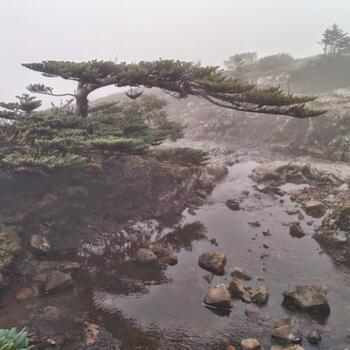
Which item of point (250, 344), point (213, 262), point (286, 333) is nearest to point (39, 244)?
point (213, 262)

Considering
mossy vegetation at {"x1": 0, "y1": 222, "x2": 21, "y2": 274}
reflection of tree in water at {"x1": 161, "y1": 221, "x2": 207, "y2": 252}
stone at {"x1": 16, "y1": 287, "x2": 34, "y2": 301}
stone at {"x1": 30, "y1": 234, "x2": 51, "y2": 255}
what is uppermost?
mossy vegetation at {"x1": 0, "y1": 222, "x2": 21, "y2": 274}

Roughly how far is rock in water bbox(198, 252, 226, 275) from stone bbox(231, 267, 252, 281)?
0.45 metres

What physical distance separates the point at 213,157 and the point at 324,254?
18.3 m

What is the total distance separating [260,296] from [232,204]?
8.79 meters

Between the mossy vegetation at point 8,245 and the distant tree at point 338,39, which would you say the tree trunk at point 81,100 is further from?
the distant tree at point 338,39

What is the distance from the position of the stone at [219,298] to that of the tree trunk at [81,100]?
13.3 meters

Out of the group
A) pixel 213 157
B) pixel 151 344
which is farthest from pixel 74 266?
pixel 213 157

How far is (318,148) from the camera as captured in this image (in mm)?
31203

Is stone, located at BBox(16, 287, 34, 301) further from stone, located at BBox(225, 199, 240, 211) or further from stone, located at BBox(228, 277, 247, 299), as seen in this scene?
stone, located at BBox(225, 199, 240, 211)

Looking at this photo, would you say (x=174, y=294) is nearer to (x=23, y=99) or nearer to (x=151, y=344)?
(x=151, y=344)

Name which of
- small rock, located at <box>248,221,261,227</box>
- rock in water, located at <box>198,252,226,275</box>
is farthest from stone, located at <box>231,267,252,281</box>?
small rock, located at <box>248,221,261,227</box>

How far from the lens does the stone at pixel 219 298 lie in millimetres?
10078

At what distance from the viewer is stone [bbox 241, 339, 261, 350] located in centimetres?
835

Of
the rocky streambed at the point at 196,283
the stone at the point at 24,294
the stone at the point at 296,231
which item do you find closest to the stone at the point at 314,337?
the rocky streambed at the point at 196,283
